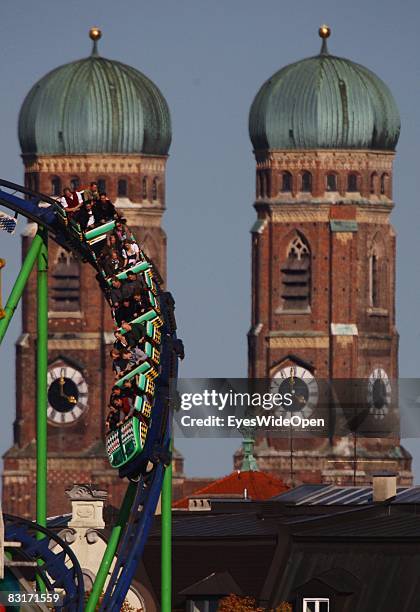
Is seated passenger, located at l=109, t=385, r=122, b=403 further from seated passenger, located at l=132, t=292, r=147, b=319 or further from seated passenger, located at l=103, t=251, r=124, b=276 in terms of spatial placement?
seated passenger, located at l=103, t=251, r=124, b=276

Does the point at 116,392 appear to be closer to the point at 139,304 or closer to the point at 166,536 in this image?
the point at 139,304

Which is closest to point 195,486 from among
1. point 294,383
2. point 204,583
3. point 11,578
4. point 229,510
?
point 294,383

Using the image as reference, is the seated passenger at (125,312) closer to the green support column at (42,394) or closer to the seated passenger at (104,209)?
the seated passenger at (104,209)

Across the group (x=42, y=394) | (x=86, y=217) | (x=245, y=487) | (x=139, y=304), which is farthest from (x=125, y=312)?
(x=245, y=487)

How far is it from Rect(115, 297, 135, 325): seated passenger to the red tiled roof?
80.3 meters

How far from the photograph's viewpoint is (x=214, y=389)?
8700 cm

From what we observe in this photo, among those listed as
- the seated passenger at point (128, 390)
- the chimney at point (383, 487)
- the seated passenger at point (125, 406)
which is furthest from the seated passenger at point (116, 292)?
the chimney at point (383, 487)

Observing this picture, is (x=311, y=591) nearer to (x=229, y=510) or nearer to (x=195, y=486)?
(x=229, y=510)

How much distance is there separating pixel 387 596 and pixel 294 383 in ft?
368

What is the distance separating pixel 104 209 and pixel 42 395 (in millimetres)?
3999

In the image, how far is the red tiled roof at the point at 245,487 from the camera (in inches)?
6575

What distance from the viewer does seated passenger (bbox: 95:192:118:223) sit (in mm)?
82625

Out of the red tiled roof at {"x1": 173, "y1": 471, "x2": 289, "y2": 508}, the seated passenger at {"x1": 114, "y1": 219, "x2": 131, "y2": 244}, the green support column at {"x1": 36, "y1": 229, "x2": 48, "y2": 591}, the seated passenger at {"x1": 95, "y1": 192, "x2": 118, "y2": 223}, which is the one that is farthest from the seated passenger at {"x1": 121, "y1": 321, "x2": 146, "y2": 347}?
the red tiled roof at {"x1": 173, "y1": 471, "x2": 289, "y2": 508}

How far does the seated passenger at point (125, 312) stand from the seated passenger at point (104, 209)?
5.27 feet
